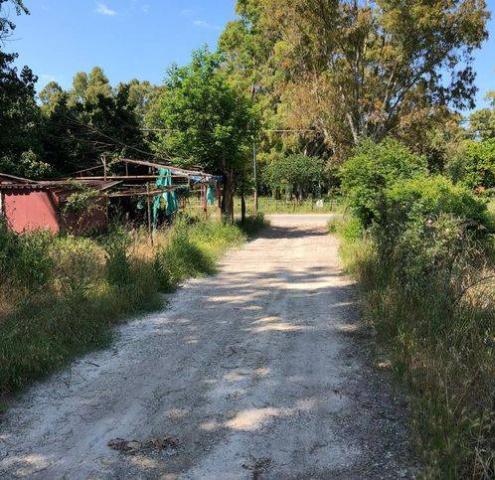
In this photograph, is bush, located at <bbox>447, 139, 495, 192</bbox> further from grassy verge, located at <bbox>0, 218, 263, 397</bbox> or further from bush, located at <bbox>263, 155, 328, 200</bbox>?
grassy verge, located at <bbox>0, 218, 263, 397</bbox>

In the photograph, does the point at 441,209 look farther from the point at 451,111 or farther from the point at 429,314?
the point at 451,111

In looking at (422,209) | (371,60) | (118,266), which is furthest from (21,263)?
(371,60)

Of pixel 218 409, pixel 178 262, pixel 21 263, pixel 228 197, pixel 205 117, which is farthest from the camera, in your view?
pixel 228 197

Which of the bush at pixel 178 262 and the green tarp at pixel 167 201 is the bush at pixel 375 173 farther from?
the green tarp at pixel 167 201

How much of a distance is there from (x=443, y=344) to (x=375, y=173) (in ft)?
29.3

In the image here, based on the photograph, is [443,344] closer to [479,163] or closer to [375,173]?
[375,173]

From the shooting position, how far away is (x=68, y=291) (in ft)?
23.3

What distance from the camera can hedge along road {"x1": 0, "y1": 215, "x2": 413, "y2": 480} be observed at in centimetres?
352

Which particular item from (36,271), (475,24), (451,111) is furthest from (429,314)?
(451,111)

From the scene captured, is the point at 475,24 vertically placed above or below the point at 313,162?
above

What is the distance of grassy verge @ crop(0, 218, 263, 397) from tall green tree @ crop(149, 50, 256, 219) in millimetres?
8625

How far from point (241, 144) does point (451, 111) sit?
1158 cm

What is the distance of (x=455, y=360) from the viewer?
436 cm

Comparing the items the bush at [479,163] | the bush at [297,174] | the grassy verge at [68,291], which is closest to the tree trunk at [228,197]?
the grassy verge at [68,291]
